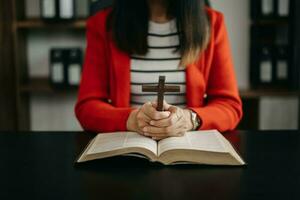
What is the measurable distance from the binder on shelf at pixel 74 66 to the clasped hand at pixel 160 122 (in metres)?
1.63

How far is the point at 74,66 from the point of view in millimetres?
2803

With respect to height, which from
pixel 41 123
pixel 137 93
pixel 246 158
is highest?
pixel 137 93

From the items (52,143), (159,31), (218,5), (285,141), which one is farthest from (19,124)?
(285,141)

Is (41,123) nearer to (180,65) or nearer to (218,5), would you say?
(218,5)

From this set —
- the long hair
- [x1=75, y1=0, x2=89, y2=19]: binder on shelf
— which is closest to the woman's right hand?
the long hair

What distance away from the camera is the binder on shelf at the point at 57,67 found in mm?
2795

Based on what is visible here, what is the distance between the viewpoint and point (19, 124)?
294cm

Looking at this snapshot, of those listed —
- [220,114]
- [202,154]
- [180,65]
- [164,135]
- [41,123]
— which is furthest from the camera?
[41,123]

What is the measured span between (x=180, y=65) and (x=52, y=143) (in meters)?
0.53

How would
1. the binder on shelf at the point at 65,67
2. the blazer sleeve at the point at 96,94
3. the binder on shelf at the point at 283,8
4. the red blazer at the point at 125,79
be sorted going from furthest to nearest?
the binder on shelf at the point at 65,67 < the binder on shelf at the point at 283,8 < the red blazer at the point at 125,79 < the blazer sleeve at the point at 96,94

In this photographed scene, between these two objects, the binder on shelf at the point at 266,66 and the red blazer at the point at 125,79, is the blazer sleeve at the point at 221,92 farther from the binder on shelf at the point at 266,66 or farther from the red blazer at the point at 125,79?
the binder on shelf at the point at 266,66

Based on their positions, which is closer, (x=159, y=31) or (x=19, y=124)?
(x=159, y=31)

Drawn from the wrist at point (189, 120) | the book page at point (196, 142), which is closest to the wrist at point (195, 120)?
the wrist at point (189, 120)

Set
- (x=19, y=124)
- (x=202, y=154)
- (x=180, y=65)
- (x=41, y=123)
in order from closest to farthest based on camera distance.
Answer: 1. (x=202, y=154)
2. (x=180, y=65)
3. (x=19, y=124)
4. (x=41, y=123)
